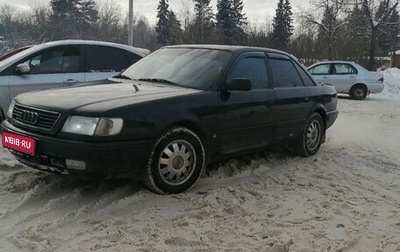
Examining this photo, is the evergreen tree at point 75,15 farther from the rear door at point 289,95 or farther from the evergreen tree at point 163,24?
the rear door at point 289,95

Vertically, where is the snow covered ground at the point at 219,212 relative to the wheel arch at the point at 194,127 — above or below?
below

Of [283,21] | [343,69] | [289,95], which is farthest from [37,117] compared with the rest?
[283,21]

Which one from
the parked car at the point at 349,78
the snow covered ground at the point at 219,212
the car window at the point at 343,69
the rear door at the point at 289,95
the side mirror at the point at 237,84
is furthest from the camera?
the car window at the point at 343,69

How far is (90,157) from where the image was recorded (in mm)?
3723

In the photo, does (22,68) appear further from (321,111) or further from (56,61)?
(321,111)

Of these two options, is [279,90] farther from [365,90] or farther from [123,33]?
[123,33]

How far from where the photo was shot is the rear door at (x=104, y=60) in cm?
764

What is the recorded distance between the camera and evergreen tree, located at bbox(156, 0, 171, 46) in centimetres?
6184

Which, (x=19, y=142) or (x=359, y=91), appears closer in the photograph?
(x=19, y=142)

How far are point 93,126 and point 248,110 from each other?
1933 mm

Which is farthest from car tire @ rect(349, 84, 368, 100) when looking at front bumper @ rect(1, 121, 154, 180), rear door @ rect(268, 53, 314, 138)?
front bumper @ rect(1, 121, 154, 180)

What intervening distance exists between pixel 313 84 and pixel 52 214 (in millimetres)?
4154

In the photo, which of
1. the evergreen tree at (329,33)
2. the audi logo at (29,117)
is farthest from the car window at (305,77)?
the evergreen tree at (329,33)

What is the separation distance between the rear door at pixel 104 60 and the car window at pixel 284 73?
124 inches
